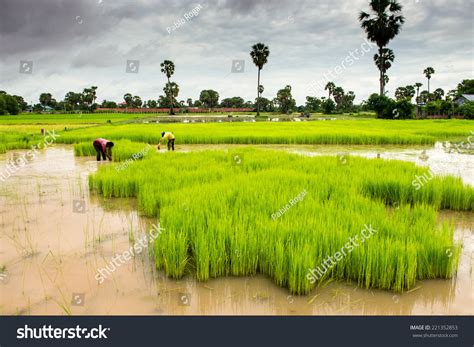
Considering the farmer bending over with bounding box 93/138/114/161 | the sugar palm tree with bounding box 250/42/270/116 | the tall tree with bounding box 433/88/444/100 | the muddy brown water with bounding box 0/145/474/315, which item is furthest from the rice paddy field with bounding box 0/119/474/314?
the tall tree with bounding box 433/88/444/100

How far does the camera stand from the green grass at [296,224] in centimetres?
324

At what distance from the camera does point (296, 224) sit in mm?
3867

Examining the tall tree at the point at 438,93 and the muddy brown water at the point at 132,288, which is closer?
the muddy brown water at the point at 132,288

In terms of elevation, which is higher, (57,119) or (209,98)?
(209,98)

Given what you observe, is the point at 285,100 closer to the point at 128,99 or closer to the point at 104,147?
the point at 128,99

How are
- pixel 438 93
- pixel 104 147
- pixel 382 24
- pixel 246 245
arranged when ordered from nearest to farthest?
1. pixel 246 245
2. pixel 104 147
3. pixel 382 24
4. pixel 438 93

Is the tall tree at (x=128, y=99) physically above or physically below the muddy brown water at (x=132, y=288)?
above

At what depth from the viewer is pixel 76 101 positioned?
89312 millimetres

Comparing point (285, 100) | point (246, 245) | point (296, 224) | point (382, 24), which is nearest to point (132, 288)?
point (246, 245)

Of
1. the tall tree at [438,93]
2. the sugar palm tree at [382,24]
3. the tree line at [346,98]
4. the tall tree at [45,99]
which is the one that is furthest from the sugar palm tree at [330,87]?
the tall tree at [45,99]

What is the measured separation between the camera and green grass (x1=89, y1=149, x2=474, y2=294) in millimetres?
3236

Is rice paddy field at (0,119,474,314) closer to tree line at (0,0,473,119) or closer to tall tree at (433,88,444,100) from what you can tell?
tree line at (0,0,473,119)

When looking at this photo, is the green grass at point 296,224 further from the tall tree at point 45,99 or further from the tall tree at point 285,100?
the tall tree at point 45,99

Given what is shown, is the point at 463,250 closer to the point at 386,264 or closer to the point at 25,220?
the point at 386,264
